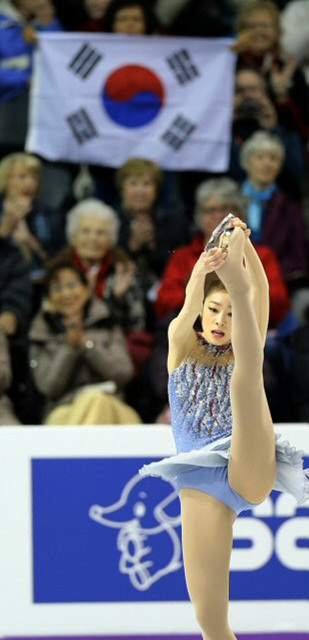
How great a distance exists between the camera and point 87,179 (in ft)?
26.8

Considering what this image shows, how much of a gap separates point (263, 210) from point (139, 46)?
1.19 m

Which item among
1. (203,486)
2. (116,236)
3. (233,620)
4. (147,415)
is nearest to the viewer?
(203,486)

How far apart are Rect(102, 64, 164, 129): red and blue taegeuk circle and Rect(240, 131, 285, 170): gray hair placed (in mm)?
599

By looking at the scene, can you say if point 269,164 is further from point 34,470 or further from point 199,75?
point 34,470

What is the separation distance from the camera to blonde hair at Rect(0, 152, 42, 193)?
25.8ft

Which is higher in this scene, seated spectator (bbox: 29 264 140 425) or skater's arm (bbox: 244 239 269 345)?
skater's arm (bbox: 244 239 269 345)

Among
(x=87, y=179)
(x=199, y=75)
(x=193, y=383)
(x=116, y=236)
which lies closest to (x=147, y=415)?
(x=116, y=236)

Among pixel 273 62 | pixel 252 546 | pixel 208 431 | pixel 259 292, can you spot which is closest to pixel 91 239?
pixel 273 62

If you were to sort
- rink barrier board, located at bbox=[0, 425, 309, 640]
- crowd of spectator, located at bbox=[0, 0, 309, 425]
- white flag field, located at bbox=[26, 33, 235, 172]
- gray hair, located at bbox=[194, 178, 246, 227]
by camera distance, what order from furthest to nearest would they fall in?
white flag field, located at bbox=[26, 33, 235, 172]
gray hair, located at bbox=[194, 178, 246, 227]
crowd of spectator, located at bbox=[0, 0, 309, 425]
rink barrier board, located at bbox=[0, 425, 309, 640]

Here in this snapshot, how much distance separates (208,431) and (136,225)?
365cm

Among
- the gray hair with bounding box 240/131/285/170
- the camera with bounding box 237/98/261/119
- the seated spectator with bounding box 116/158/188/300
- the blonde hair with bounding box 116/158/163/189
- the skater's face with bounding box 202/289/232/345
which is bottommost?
the seated spectator with bounding box 116/158/188/300

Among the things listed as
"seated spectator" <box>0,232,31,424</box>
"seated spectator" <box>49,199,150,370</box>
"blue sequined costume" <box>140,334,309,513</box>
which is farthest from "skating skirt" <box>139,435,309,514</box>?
"seated spectator" <box>49,199,150,370</box>

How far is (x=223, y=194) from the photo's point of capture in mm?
7758

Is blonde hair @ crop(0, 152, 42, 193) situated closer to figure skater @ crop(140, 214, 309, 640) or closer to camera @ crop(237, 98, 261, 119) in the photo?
camera @ crop(237, 98, 261, 119)
